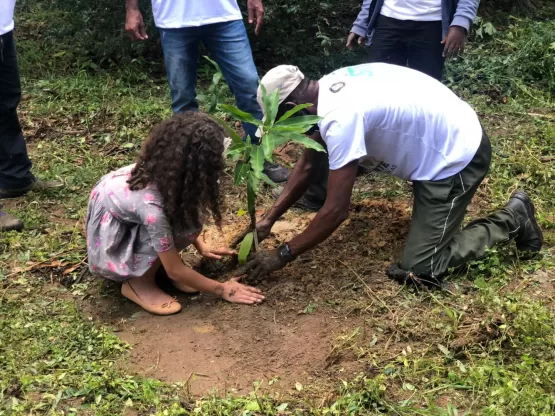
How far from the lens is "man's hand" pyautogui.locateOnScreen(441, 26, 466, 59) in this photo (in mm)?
3459

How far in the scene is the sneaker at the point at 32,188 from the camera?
4023 millimetres

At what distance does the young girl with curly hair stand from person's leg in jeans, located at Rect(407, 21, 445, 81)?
63.2 inches

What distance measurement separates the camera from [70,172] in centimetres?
441

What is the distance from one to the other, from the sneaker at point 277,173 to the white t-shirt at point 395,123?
1071mm

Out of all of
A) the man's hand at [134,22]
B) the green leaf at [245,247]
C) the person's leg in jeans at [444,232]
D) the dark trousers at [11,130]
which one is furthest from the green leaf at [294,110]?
the dark trousers at [11,130]

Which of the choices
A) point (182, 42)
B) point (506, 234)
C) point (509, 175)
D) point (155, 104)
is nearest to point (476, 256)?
point (506, 234)

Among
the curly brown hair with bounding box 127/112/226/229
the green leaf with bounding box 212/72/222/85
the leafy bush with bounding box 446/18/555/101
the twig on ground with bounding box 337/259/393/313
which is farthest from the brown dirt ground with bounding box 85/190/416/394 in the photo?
the leafy bush with bounding box 446/18/555/101

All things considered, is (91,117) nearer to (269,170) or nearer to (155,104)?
(155,104)

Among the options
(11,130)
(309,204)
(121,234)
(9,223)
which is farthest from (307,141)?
(11,130)

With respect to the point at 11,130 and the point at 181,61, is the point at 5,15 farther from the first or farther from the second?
the point at 181,61

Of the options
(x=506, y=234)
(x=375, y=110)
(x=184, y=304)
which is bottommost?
(x=184, y=304)

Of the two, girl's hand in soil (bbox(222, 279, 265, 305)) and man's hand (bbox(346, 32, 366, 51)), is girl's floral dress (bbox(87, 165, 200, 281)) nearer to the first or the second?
girl's hand in soil (bbox(222, 279, 265, 305))

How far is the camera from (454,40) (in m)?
3.48

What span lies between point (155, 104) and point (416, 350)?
3467 mm
